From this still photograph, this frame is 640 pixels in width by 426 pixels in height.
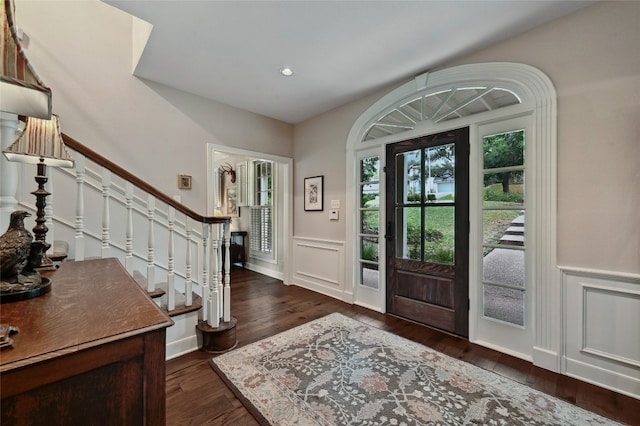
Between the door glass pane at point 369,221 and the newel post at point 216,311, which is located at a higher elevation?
the door glass pane at point 369,221

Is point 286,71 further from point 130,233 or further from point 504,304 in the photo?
point 504,304

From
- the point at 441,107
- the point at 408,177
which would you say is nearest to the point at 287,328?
the point at 408,177

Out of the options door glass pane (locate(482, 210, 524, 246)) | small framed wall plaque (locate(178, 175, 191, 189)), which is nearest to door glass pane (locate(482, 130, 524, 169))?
door glass pane (locate(482, 210, 524, 246))

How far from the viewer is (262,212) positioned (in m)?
5.36

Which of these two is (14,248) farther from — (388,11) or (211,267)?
(388,11)

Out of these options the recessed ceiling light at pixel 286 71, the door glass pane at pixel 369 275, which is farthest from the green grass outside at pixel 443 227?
the recessed ceiling light at pixel 286 71

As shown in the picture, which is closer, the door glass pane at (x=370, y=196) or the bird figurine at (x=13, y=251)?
the bird figurine at (x=13, y=251)

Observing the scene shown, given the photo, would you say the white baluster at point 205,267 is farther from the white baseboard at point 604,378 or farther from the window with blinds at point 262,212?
the white baseboard at point 604,378

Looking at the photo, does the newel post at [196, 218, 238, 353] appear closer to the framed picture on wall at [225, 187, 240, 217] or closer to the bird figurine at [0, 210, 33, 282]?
the bird figurine at [0, 210, 33, 282]

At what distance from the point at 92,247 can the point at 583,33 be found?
420 cm

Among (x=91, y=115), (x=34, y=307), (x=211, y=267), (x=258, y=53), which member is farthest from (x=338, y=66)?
(x=34, y=307)

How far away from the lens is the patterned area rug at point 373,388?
1543 mm

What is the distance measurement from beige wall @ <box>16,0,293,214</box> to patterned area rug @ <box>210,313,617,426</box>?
6.80 ft

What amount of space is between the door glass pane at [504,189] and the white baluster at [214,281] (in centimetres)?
238
